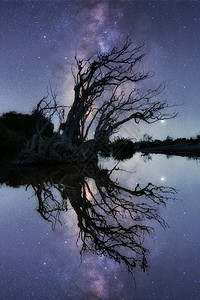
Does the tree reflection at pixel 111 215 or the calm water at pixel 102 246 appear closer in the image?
the calm water at pixel 102 246

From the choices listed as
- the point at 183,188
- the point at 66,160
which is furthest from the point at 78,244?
the point at 66,160

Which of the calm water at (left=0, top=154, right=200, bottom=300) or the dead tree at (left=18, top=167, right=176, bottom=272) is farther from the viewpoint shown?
the dead tree at (left=18, top=167, right=176, bottom=272)

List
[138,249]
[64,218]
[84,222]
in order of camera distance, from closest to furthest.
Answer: [138,249] < [84,222] < [64,218]

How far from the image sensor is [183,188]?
163 inches

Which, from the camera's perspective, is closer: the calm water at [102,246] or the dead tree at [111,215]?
the calm water at [102,246]

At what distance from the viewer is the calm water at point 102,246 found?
128 centimetres

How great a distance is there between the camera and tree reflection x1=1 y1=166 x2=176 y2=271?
5.81 feet

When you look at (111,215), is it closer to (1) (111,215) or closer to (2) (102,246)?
(1) (111,215)

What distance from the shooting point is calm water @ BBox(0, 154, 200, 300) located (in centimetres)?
128

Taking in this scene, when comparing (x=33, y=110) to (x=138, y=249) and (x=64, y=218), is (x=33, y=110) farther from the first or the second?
(x=138, y=249)

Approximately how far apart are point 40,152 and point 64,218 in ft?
21.8

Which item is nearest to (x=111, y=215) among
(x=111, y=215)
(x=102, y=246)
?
(x=111, y=215)

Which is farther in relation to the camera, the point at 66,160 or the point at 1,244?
the point at 66,160

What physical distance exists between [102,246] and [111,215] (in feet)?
2.43
